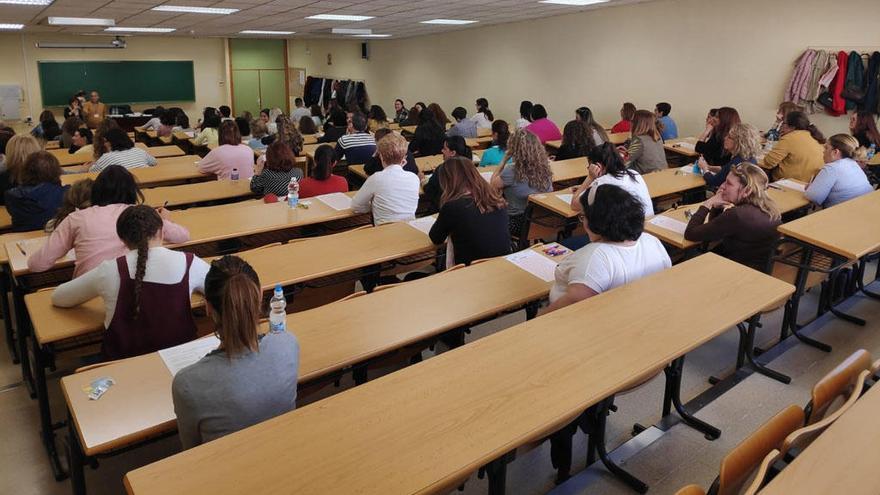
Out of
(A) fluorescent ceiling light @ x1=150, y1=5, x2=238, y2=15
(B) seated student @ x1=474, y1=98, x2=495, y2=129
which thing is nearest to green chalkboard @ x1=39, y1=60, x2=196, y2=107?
(A) fluorescent ceiling light @ x1=150, y1=5, x2=238, y2=15

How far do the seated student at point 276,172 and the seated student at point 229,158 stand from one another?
3.40 feet

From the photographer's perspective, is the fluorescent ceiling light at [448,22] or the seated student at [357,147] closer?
the seated student at [357,147]

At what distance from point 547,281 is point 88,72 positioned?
1543 centimetres

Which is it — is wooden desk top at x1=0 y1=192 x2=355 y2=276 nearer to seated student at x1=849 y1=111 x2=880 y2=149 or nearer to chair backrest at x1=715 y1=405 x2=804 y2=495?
chair backrest at x1=715 y1=405 x2=804 y2=495

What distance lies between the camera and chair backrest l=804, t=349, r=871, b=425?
2.13 meters

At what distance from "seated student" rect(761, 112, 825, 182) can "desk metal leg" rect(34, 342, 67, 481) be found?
19.9ft

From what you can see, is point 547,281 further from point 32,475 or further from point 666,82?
point 666,82

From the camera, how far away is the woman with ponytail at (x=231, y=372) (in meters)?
1.87

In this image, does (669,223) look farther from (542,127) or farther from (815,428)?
(542,127)

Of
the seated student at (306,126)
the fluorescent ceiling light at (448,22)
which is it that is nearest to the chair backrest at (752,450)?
the seated student at (306,126)

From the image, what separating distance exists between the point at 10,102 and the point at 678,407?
15764 millimetres

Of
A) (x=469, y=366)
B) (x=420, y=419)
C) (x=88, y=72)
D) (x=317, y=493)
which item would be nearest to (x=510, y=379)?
(x=469, y=366)

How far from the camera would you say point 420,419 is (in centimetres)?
188

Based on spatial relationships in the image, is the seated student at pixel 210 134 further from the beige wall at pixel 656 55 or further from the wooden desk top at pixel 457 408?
the wooden desk top at pixel 457 408
